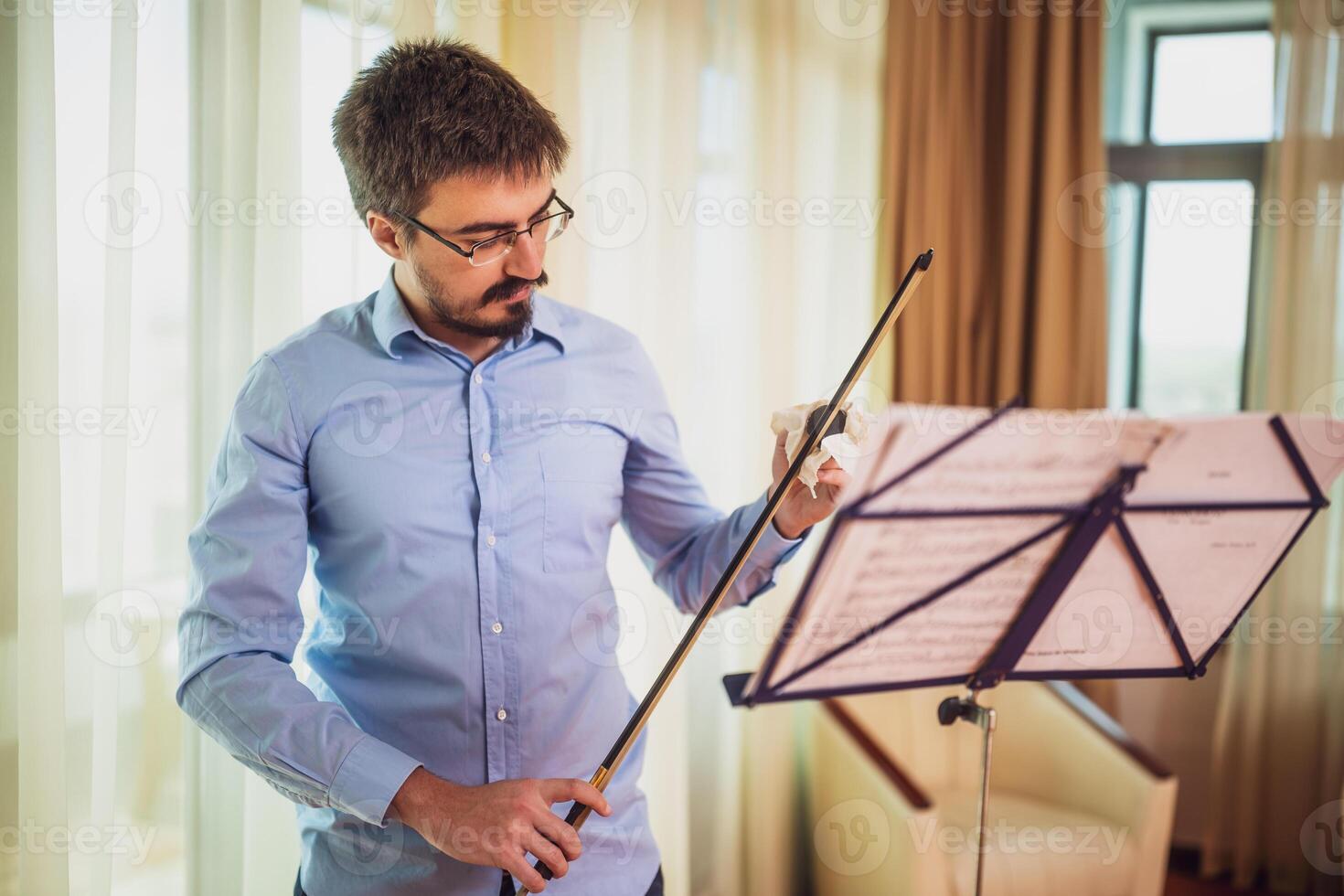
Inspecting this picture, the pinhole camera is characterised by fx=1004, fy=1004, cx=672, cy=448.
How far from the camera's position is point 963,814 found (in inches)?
94.5

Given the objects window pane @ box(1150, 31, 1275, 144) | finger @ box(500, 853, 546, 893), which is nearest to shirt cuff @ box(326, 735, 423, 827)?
finger @ box(500, 853, 546, 893)

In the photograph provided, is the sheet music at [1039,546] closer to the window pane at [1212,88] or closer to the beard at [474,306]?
the beard at [474,306]

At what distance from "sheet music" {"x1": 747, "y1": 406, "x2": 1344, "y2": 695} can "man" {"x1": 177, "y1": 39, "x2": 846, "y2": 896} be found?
15 centimetres

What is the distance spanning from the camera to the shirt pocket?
1.28 metres

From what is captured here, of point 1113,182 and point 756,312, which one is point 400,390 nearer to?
point 756,312

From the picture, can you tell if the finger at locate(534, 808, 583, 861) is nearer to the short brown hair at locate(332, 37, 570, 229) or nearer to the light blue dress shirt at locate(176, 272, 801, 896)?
the light blue dress shirt at locate(176, 272, 801, 896)

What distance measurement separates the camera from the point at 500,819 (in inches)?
40.7

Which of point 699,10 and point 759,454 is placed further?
point 759,454

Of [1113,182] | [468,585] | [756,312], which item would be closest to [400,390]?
[468,585]

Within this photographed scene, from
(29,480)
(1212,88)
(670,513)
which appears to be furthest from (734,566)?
(1212,88)

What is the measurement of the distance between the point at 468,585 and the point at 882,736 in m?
1.78

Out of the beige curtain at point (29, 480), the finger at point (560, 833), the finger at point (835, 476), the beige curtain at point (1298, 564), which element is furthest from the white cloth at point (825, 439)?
the beige curtain at point (1298, 564)

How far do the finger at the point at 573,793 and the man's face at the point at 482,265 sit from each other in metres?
0.54

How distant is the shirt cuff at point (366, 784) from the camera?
1.05 meters
